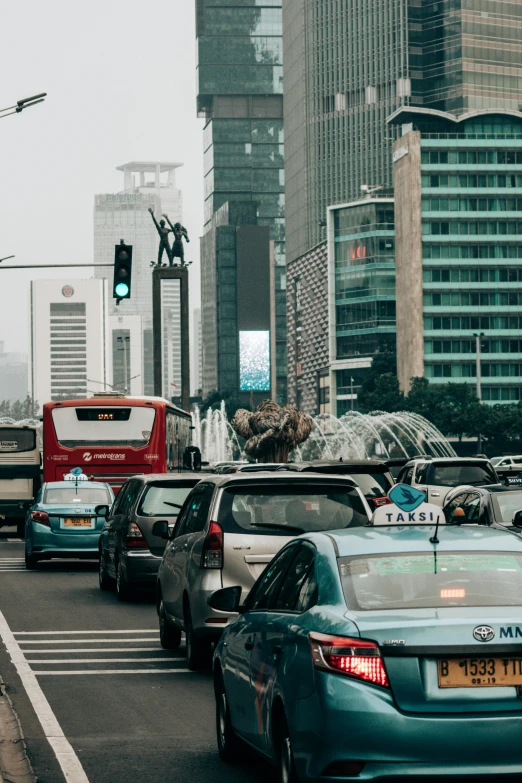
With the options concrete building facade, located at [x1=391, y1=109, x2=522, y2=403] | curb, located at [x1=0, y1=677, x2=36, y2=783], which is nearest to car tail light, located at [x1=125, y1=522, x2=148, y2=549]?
curb, located at [x1=0, y1=677, x2=36, y2=783]

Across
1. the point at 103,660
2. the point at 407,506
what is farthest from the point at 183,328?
the point at 407,506

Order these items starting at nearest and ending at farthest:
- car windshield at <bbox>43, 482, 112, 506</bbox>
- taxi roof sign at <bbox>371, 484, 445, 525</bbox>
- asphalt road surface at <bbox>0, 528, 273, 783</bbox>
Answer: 1. asphalt road surface at <bbox>0, 528, 273, 783</bbox>
2. taxi roof sign at <bbox>371, 484, 445, 525</bbox>
3. car windshield at <bbox>43, 482, 112, 506</bbox>

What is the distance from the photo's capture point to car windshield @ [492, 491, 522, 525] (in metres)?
18.8

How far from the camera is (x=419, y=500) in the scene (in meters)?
12.0

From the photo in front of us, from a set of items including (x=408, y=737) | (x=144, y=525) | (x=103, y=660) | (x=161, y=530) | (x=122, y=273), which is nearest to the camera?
(x=408, y=737)

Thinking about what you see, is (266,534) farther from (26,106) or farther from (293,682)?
(26,106)

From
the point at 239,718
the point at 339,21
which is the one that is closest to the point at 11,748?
the point at 239,718

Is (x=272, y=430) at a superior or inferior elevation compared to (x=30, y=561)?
superior

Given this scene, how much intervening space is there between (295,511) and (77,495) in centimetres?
1480

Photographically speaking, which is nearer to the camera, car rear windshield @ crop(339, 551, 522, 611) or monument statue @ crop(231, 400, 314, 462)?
car rear windshield @ crop(339, 551, 522, 611)

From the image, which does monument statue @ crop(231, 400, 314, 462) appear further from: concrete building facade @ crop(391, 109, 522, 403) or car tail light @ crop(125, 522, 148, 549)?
concrete building facade @ crop(391, 109, 522, 403)

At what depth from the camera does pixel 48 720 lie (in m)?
10.1

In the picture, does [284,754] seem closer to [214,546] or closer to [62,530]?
[214,546]

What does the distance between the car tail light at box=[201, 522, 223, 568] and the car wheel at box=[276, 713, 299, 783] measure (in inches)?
206
